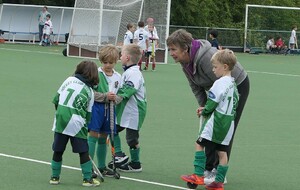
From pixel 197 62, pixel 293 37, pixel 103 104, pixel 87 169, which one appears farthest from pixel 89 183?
pixel 293 37

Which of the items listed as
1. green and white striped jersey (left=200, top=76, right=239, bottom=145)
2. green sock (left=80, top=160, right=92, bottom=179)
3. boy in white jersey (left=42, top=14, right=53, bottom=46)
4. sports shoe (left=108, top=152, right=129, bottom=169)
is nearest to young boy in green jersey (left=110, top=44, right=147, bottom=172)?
sports shoe (left=108, top=152, right=129, bottom=169)

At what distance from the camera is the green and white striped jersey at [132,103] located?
9.35 metres

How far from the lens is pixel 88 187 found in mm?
8539

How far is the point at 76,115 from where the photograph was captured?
8422 millimetres

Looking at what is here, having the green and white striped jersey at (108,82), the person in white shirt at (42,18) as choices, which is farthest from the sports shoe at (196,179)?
the person in white shirt at (42,18)

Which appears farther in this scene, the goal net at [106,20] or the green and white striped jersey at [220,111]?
the goal net at [106,20]

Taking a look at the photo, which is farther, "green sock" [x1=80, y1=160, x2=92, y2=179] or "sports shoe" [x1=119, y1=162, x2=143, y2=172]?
"sports shoe" [x1=119, y1=162, x2=143, y2=172]

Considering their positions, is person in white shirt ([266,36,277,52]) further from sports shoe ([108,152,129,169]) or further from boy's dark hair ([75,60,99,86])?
boy's dark hair ([75,60,99,86])

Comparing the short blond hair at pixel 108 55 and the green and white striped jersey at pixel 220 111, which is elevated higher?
the short blond hair at pixel 108 55

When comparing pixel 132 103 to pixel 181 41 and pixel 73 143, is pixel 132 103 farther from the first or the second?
pixel 181 41

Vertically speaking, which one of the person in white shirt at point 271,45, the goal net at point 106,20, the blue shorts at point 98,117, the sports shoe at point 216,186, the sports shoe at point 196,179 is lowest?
the sports shoe at point 216,186

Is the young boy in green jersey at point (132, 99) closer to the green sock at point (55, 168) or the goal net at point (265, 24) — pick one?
the green sock at point (55, 168)

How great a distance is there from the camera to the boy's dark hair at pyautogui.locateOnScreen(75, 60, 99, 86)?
854 centimetres

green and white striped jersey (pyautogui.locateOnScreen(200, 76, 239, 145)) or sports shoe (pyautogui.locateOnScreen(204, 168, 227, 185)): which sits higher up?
green and white striped jersey (pyautogui.locateOnScreen(200, 76, 239, 145))
